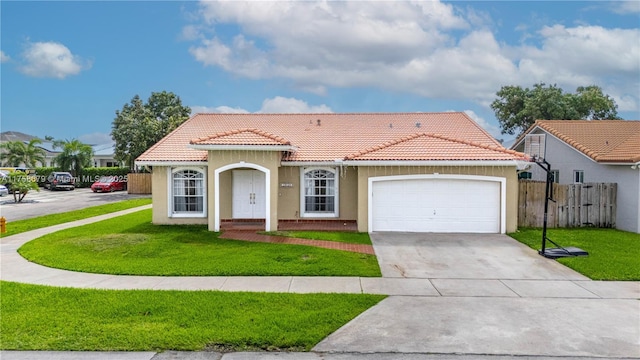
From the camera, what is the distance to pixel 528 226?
16484 mm

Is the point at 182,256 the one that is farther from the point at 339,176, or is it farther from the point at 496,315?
the point at 496,315

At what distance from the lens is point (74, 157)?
143ft

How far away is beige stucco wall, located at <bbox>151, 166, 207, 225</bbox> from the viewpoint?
1734cm

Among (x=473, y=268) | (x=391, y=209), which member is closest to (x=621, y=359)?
(x=473, y=268)

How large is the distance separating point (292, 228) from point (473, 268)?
7.43 metres

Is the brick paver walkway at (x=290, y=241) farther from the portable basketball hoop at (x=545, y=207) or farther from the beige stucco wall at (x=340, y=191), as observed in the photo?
the portable basketball hoop at (x=545, y=207)

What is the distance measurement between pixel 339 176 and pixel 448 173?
4458mm

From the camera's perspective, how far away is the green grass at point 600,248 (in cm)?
1027

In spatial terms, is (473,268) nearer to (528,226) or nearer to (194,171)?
(528,226)

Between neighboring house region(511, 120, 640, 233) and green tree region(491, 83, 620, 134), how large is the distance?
48.9 feet

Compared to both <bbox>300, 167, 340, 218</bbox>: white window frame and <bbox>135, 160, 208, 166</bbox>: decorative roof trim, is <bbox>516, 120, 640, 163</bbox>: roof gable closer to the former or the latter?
<bbox>300, 167, 340, 218</bbox>: white window frame

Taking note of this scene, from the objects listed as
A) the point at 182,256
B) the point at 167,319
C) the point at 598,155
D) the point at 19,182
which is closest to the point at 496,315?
the point at 167,319

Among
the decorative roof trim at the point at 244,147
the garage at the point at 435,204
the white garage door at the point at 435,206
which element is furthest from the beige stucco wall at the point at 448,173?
A: the decorative roof trim at the point at 244,147

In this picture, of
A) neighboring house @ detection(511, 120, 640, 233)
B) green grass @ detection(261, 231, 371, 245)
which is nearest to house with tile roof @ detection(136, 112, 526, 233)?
green grass @ detection(261, 231, 371, 245)
